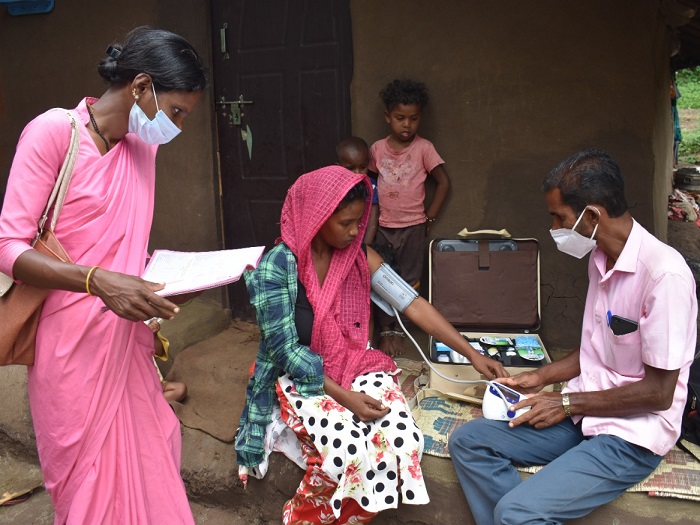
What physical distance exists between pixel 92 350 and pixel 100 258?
304 millimetres

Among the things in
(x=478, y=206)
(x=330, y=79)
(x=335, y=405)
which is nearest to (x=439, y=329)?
(x=335, y=405)

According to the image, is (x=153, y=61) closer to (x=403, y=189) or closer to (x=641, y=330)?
(x=641, y=330)

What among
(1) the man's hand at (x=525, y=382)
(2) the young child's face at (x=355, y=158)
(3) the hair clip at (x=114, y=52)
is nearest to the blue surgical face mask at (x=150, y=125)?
(3) the hair clip at (x=114, y=52)

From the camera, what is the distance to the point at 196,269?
199 cm

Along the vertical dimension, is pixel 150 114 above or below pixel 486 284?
above

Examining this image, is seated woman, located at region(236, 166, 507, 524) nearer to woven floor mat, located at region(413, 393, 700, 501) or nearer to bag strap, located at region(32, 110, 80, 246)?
woven floor mat, located at region(413, 393, 700, 501)

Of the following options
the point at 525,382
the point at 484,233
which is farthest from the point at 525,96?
the point at 525,382

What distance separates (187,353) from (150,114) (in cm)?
244

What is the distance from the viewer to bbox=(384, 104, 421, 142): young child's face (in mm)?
3625

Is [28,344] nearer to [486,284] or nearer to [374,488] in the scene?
[374,488]

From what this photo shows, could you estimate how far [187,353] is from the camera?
414cm

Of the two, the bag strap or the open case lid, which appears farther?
the open case lid

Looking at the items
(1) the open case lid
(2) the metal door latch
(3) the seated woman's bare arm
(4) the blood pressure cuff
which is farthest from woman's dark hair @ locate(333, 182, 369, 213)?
(2) the metal door latch

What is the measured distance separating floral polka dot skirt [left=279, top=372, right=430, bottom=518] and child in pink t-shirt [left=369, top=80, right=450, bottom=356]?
1359 mm
